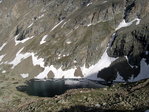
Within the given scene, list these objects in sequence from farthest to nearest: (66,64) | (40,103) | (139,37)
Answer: (66,64)
(139,37)
(40,103)

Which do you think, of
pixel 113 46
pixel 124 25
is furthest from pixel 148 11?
pixel 113 46

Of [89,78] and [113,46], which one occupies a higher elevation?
[113,46]

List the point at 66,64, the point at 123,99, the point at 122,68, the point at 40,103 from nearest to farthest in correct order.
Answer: the point at 123,99
the point at 40,103
the point at 122,68
the point at 66,64

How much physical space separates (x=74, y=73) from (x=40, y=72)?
25.5 metres

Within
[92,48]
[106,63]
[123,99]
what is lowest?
[123,99]

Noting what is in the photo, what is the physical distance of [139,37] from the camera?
573ft

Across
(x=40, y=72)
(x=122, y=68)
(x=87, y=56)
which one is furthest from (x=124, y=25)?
(x=40, y=72)

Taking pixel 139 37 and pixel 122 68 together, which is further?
pixel 139 37

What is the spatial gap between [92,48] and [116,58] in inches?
1026

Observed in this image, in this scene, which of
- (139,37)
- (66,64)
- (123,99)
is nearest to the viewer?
(123,99)

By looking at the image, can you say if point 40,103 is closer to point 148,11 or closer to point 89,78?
point 89,78

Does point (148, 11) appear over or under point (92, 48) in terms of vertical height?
over

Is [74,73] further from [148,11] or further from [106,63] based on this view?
[148,11]

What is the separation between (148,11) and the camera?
7648 inches
